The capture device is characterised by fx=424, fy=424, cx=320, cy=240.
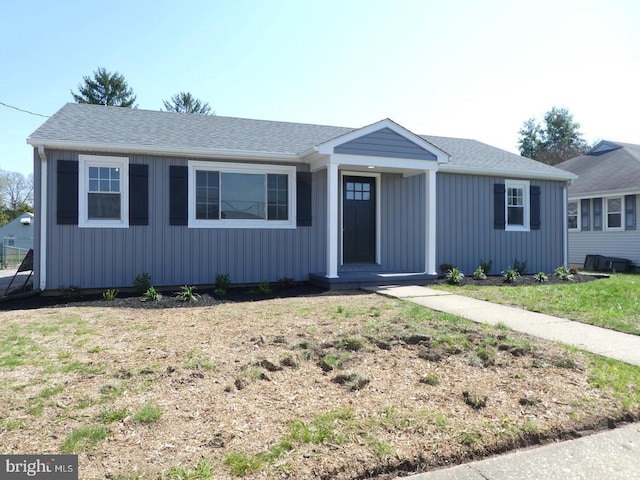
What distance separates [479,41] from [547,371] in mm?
7793

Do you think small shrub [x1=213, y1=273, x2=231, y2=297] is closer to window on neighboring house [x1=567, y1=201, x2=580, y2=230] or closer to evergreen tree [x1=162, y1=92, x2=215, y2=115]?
window on neighboring house [x1=567, y1=201, x2=580, y2=230]

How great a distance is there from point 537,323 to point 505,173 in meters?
6.58

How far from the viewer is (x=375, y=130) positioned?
A: 29.9 feet

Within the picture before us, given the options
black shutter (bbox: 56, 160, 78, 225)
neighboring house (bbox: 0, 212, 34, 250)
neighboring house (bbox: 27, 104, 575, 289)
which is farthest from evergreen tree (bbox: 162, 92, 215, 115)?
black shutter (bbox: 56, 160, 78, 225)

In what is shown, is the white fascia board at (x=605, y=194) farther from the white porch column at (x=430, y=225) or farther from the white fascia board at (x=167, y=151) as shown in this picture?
the white fascia board at (x=167, y=151)

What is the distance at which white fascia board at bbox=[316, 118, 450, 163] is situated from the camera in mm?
8617

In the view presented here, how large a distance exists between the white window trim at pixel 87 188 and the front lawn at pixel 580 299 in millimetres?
6768

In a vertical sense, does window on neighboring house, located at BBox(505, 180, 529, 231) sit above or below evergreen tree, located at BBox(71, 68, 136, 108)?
below

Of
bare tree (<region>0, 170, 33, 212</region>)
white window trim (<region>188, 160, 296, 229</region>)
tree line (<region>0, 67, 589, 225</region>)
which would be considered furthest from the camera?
bare tree (<region>0, 170, 33, 212</region>)

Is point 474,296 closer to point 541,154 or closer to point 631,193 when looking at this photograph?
point 631,193

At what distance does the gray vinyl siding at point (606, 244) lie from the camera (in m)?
14.3

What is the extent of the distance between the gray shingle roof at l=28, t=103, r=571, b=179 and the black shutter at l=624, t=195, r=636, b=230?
4558 mm

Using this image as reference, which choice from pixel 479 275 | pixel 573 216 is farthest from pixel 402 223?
pixel 573 216

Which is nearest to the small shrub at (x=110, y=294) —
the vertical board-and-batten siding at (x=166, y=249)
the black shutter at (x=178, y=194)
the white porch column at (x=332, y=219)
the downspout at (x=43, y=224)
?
the vertical board-and-batten siding at (x=166, y=249)
